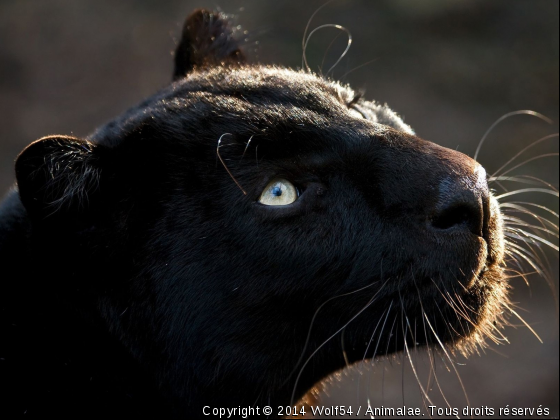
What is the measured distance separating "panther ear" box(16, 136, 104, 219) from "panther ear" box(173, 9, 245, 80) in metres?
1.23

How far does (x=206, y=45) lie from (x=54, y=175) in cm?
157

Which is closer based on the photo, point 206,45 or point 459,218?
point 459,218

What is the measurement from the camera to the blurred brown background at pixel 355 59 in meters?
9.16

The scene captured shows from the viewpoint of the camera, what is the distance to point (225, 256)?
2.73 m

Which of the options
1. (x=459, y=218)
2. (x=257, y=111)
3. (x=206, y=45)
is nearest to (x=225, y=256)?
(x=257, y=111)

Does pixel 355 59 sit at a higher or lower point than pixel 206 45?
higher

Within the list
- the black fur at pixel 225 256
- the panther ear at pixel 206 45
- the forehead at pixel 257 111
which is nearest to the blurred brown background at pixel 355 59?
the panther ear at pixel 206 45

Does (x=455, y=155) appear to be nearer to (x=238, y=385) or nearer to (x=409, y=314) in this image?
(x=409, y=314)

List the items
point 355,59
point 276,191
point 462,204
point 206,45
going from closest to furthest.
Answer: point 462,204, point 276,191, point 206,45, point 355,59

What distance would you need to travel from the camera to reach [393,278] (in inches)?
104

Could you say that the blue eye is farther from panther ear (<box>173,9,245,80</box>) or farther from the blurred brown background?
the blurred brown background

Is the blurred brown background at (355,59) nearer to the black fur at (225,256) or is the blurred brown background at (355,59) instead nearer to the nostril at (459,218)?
the black fur at (225,256)

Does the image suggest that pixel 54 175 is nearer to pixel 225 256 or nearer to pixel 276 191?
pixel 225 256

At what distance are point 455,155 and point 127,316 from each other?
158cm
